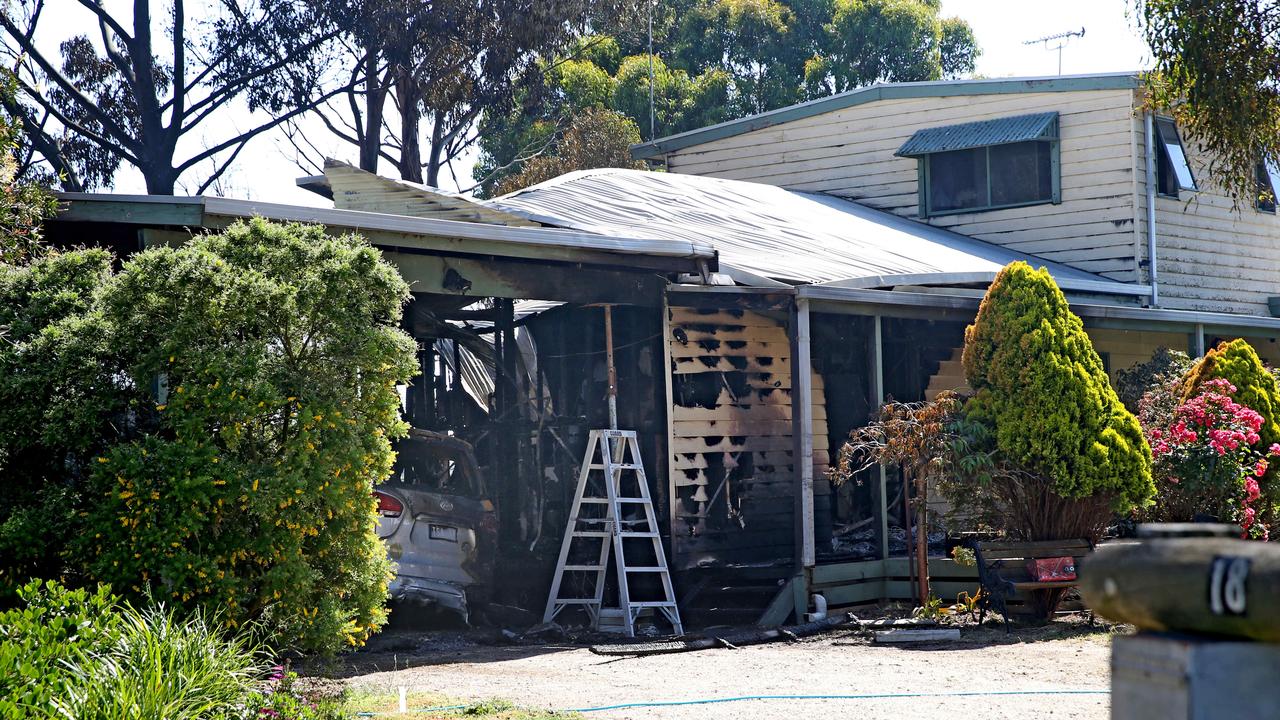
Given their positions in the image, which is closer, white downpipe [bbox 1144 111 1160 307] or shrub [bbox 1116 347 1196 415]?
shrub [bbox 1116 347 1196 415]

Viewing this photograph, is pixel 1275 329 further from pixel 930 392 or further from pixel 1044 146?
pixel 930 392

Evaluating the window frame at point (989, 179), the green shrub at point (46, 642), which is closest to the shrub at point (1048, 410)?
the green shrub at point (46, 642)

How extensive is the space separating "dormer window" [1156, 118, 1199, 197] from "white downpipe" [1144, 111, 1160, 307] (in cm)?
28

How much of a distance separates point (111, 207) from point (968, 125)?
→ 527 inches

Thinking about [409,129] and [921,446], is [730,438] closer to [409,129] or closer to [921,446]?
[921,446]

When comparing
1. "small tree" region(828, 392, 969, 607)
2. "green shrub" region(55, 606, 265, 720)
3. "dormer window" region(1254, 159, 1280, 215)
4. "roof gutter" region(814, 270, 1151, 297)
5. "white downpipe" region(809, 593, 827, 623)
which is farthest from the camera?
"dormer window" region(1254, 159, 1280, 215)

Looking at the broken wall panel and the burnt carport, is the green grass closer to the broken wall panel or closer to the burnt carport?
the burnt carport

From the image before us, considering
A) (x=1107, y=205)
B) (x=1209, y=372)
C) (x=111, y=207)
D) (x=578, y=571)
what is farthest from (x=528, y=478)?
(x=1107, y=205)

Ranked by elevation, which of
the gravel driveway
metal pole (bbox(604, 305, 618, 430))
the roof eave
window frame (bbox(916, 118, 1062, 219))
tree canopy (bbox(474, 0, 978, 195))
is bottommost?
the gravel driveway

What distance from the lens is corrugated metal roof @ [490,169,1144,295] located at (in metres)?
13.2

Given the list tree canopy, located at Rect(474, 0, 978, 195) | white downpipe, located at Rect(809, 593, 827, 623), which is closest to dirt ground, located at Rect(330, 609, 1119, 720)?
white downpipe, located at Rect(809, 593, 827, 623)

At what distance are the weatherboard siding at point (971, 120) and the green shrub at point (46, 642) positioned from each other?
48.2 ft

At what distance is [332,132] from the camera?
1110 inches

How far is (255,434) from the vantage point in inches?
305
